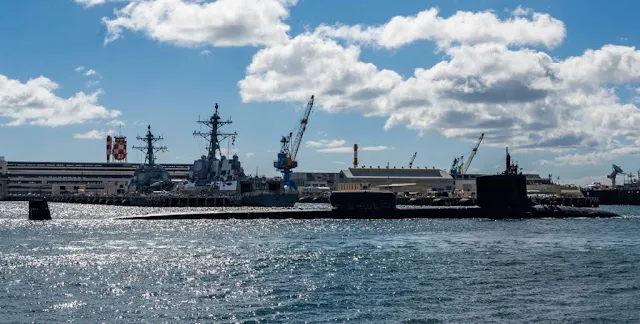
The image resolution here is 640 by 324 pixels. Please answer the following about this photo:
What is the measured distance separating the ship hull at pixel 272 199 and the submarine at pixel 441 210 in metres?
41.8

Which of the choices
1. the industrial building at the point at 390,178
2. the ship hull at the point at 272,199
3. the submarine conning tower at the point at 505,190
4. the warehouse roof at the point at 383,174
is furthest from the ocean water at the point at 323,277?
the warehouse roof at the point at 383,174

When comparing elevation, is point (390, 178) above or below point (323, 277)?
above

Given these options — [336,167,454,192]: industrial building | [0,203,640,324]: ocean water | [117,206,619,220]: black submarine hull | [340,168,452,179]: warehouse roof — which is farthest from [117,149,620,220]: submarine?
[340,168,452,179]: warehouse roof

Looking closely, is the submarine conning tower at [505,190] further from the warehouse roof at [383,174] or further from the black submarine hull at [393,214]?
the warehouse roof at [383,174]

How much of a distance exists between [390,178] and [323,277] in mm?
149000

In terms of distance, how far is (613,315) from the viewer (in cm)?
2491

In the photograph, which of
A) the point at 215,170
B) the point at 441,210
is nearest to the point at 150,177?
the point at 215,170

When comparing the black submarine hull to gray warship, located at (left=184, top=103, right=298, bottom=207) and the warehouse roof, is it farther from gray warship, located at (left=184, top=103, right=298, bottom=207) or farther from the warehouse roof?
the warehouse roof

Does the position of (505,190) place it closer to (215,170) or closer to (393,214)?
(393,214)

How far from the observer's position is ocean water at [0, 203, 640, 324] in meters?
25.4

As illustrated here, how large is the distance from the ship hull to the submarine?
4175 cm

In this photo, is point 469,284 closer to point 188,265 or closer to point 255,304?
point 255,304

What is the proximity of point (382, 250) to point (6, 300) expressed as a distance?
22724 mm

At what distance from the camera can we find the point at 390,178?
182 metres
